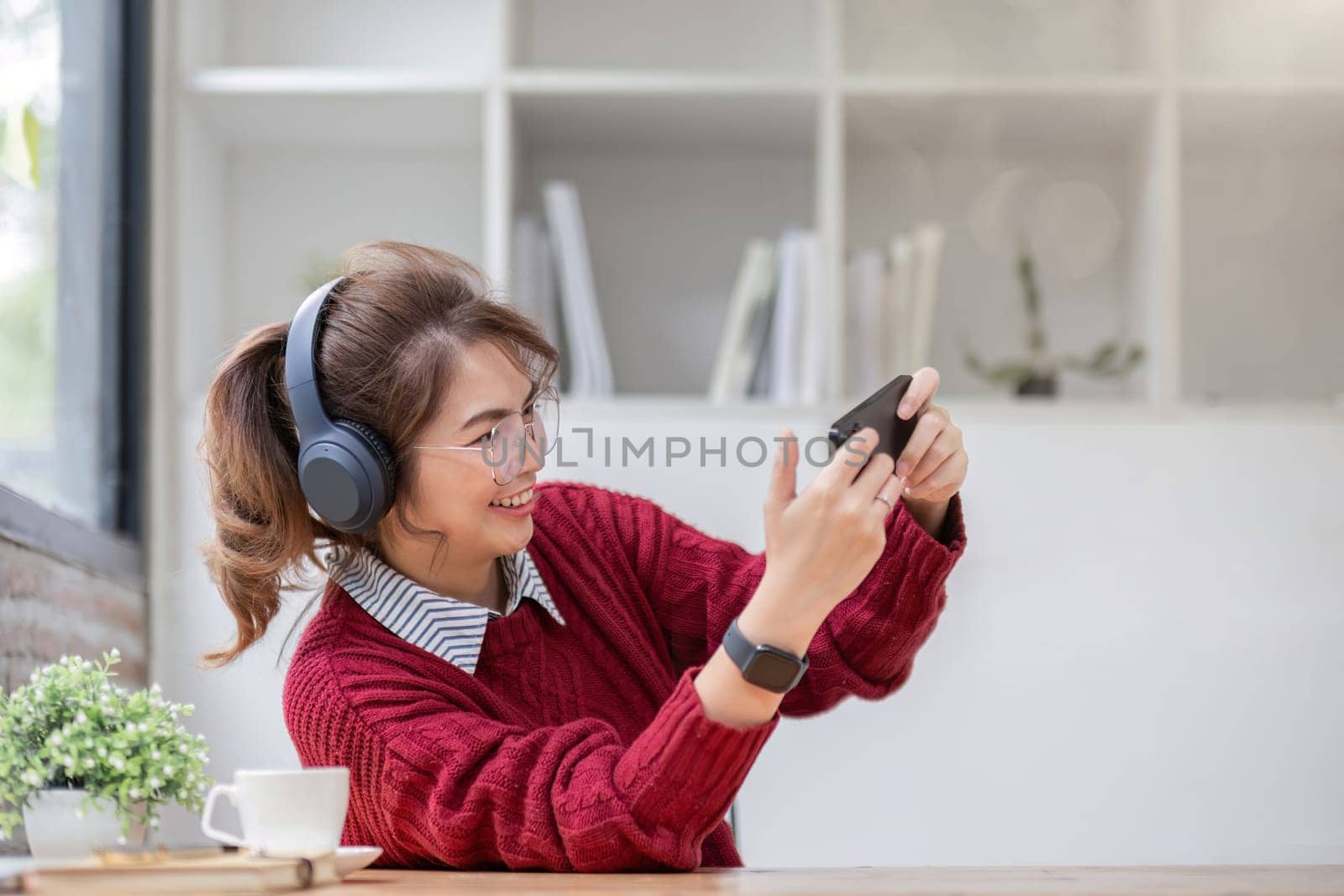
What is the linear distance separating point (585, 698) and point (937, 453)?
1.29ft

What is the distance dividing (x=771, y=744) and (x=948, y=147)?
1.00 meters

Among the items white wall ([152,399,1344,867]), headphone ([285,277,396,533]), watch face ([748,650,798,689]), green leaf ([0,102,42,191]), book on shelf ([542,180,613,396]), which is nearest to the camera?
watch face ([748,650,798,689])

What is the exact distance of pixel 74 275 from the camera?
1.84 metres

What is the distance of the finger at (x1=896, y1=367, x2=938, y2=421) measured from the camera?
1041 millimetres

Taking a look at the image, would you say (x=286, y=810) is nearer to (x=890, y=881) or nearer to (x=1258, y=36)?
(x=890, y=881)

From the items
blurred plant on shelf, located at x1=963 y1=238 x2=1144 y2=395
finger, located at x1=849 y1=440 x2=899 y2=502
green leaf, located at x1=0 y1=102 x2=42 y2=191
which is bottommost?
finger, located at x1=849 y1=440 x2=899 y2=502

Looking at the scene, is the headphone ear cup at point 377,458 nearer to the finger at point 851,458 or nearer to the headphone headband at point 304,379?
the headphone headband at point 304,379

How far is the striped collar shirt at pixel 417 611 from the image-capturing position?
1.12 metres

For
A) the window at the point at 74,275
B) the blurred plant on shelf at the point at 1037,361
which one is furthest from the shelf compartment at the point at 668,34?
the window at the point at 74,275

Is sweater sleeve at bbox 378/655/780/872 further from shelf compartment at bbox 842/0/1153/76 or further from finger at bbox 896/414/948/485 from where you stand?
shelf compartment at bbox 842/0/1153/76

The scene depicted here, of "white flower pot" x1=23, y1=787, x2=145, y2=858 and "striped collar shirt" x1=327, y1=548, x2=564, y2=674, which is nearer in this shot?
"white flower pot" x1=23, y1=787, x2=145, y2=858

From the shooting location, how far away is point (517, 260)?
2012mm

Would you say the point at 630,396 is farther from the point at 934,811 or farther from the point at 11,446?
the point at 11,446

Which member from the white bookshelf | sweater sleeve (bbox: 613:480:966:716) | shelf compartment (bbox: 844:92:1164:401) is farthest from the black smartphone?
shelf compartment (bbox: 844:92:1164:401)
